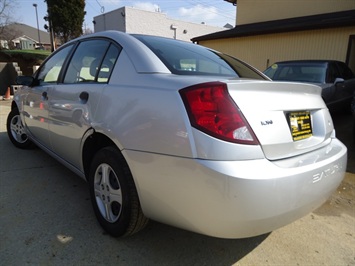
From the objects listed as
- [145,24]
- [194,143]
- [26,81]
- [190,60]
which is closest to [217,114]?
[194,143]

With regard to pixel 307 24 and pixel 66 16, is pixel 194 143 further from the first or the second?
pixel 66 16

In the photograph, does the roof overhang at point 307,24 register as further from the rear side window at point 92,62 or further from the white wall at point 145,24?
the white wall at point 145,24

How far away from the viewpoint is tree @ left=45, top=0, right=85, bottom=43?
31016 millimetres

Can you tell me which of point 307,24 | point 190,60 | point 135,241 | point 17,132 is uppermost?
point 307,24

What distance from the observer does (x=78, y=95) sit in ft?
8.01

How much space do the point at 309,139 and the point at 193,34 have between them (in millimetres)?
31710

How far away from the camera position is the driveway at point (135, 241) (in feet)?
→ 6.61

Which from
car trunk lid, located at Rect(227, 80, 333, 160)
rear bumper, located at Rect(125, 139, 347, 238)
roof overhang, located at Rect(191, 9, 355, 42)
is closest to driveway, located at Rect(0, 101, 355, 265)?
rear bumper, located at Rect(125, 139, 347, 238)

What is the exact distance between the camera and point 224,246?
2189 millimetres

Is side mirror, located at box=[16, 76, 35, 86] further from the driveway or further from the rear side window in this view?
the driveway

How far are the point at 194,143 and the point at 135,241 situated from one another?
112 centimetres

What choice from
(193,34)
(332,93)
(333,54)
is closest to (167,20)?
(193,34)

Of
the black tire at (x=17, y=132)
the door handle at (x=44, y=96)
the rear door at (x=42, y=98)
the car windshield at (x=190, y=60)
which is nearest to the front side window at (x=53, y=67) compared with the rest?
the rear door at (x=42, y=98)

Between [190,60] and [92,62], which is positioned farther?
[92,62]
